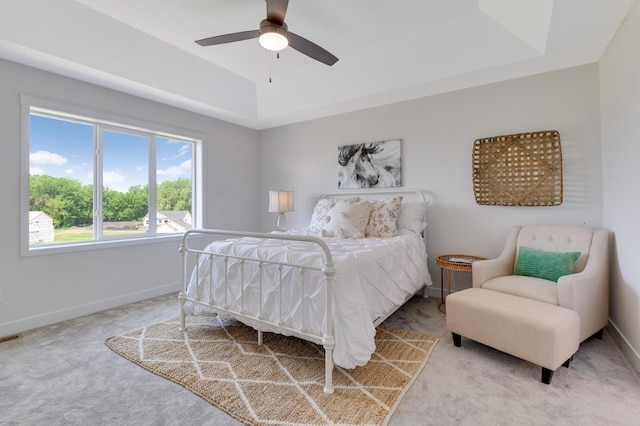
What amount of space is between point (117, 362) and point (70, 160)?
7.28 feet

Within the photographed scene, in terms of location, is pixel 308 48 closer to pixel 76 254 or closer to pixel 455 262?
pixel 455 262

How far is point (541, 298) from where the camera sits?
2143 millimetres

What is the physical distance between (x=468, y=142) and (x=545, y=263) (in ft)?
4.94

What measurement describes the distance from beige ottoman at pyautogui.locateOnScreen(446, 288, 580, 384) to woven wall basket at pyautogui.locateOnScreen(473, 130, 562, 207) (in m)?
1.27

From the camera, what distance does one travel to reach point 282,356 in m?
2.20

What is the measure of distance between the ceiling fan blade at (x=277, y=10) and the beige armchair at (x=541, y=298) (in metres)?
2.34

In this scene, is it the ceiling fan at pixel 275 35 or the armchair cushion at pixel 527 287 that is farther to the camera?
the armchair cushion at pixel 527 287

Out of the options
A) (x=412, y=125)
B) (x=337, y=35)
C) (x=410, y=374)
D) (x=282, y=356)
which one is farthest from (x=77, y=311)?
(x=412, y=125)

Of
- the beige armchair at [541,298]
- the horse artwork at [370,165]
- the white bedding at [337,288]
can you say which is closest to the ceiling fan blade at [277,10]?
the white bedding at [337,288]

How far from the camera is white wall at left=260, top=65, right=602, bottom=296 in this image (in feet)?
9.12

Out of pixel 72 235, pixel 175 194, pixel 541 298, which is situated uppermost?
pixel 175 194

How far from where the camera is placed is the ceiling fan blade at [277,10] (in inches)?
73.0

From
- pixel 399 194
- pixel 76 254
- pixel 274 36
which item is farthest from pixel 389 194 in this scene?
pixel 76 254

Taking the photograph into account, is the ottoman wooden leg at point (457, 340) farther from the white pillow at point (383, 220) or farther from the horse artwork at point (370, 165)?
Answer: the horse artwork at point (370, 165)
